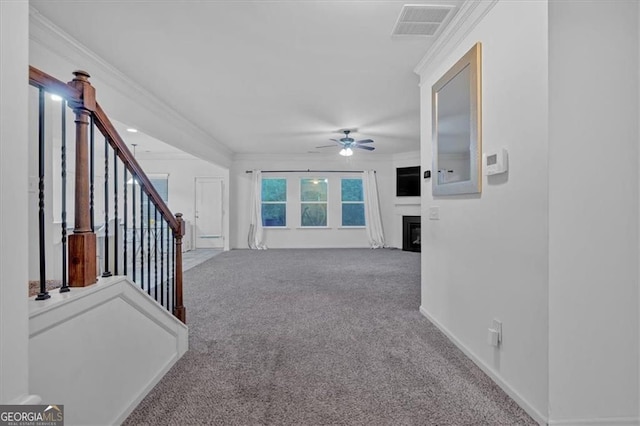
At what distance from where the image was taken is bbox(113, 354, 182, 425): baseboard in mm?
1579

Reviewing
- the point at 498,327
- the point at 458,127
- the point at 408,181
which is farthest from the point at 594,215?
the point at 408,181

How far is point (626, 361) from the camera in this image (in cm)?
150

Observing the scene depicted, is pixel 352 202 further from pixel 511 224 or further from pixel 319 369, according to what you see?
pixel 511 224

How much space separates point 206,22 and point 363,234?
6.97m

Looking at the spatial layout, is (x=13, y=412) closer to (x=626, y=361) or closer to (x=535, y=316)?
(x=535, y=316)

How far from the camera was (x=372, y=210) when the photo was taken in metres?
8.59

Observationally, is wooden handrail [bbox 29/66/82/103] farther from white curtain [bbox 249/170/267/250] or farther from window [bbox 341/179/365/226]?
window [bbox 341/179/365/226]

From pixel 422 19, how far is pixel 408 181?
6.14 m

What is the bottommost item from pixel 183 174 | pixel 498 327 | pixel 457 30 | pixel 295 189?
pixel 498 327

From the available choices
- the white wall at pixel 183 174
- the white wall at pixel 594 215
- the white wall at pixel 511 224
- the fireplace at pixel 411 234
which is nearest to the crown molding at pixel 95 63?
the white wall at pixel 511 224

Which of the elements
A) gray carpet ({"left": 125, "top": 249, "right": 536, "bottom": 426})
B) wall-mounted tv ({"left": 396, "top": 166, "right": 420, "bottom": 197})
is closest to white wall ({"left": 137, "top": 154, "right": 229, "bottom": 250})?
wall-mounted tv ({"left": 396, "top": 166, "right": 420, "bottom": 197})

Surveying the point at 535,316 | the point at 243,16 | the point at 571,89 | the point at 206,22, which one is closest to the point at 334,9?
the point at 243,16

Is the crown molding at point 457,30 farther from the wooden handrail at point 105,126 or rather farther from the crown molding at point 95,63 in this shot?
the crown molding at point 95,63

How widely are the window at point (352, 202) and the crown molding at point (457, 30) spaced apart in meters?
5.75
